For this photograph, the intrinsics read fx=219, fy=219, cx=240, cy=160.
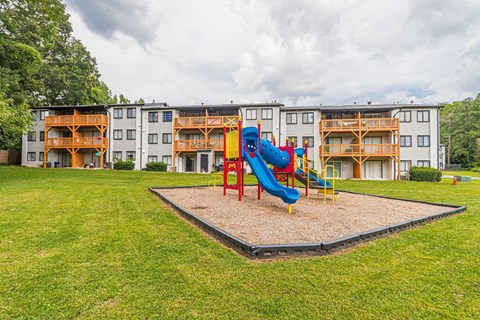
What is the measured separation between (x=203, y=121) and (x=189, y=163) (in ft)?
19.0

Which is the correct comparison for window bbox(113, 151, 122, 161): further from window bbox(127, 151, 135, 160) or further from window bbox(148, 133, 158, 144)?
window bbox(148, 133, 158, 144)

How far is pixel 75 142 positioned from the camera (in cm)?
2716

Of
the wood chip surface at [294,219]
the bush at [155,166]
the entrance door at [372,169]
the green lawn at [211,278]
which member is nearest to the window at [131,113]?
the bush at [155,166]

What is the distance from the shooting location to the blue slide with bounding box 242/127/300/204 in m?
7.29

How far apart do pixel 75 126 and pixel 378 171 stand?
122 feet

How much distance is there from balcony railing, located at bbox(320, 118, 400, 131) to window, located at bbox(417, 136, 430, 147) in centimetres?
379

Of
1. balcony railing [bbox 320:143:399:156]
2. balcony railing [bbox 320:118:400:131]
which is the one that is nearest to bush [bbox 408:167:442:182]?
balcony railing [bbox 320:143:399:156]

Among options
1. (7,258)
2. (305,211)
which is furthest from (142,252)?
(305,211)

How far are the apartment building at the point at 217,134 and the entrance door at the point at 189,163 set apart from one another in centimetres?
13

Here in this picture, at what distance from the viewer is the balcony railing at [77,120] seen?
89.4 ft

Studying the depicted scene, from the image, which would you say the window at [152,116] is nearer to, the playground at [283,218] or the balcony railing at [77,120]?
the balcony railing at [77,120]

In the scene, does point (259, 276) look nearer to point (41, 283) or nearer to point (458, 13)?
point (41, 283)

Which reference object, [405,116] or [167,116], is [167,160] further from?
[405,116]

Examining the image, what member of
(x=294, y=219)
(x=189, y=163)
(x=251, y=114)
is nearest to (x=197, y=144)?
(x=189, y=163)
